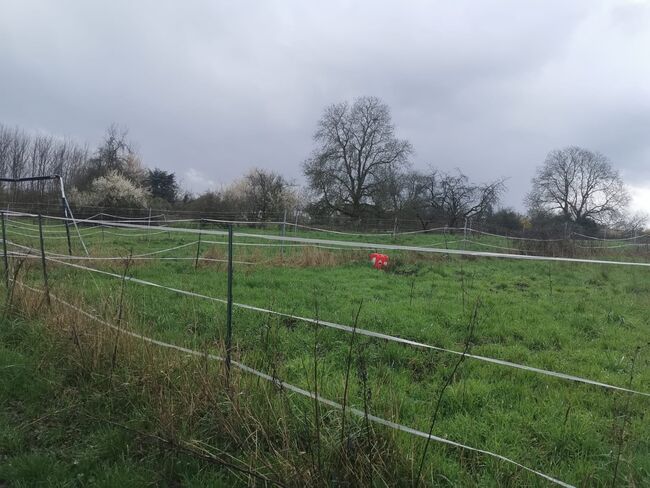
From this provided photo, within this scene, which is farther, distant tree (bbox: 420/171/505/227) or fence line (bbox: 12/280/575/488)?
distant tree (bbox: 420/171/505/227)

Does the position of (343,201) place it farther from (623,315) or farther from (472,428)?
(472,428)

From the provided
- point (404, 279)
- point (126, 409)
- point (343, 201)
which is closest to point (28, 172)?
point (343, 201)

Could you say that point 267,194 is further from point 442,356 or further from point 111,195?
point 442,356

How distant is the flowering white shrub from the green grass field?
3060cm

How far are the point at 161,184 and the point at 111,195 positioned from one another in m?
13.4

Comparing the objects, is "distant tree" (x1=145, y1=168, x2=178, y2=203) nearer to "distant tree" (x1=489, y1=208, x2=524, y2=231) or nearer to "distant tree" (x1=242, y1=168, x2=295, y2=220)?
"distant tree" (x1=242, y1=168, x2=295, y2=220)

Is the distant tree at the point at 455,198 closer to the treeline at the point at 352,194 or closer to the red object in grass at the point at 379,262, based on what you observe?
the treeline at the point at 352,194

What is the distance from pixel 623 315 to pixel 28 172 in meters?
61.1

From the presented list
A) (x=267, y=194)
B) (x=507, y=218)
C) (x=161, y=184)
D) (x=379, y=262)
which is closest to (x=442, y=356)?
(x=379, y=262)

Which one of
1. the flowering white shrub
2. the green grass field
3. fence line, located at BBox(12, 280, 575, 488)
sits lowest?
the green grass field

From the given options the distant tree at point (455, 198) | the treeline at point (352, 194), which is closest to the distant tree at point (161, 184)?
the treeline at point (352, 194)

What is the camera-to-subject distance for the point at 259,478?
7.04 feet

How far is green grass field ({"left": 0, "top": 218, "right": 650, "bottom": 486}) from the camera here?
7.79ft

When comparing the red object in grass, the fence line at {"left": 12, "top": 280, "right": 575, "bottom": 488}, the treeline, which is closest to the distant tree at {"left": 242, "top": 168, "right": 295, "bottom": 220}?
the treeline
